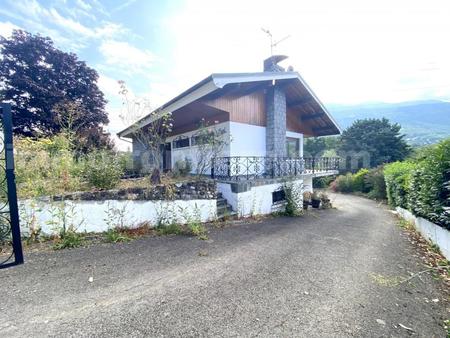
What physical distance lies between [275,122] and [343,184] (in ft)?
54.3

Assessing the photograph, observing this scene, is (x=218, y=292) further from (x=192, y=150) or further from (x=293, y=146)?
(x=293, y=146)

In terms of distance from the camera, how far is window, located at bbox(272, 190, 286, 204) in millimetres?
9033

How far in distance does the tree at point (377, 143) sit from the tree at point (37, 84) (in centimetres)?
3048

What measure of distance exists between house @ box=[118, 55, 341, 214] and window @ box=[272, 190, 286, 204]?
4 centimetres

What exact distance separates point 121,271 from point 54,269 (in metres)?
1.11

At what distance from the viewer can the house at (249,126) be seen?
25.5ft

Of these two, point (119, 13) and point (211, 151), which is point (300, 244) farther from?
point (119, 13)

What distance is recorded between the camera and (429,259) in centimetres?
464

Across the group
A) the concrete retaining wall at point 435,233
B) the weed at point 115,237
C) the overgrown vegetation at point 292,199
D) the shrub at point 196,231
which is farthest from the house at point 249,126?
the concrete retaining wall at point 435,233

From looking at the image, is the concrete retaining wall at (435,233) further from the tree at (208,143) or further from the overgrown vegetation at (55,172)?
the overgrown vegetation at (55,172)

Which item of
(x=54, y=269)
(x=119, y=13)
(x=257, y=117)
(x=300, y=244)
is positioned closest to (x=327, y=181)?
(x=257, y=117)

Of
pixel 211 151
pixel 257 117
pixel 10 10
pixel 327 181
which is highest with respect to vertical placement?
pixel 10 10

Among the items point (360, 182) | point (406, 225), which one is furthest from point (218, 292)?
point (360, 182)

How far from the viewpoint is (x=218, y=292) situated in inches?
116
